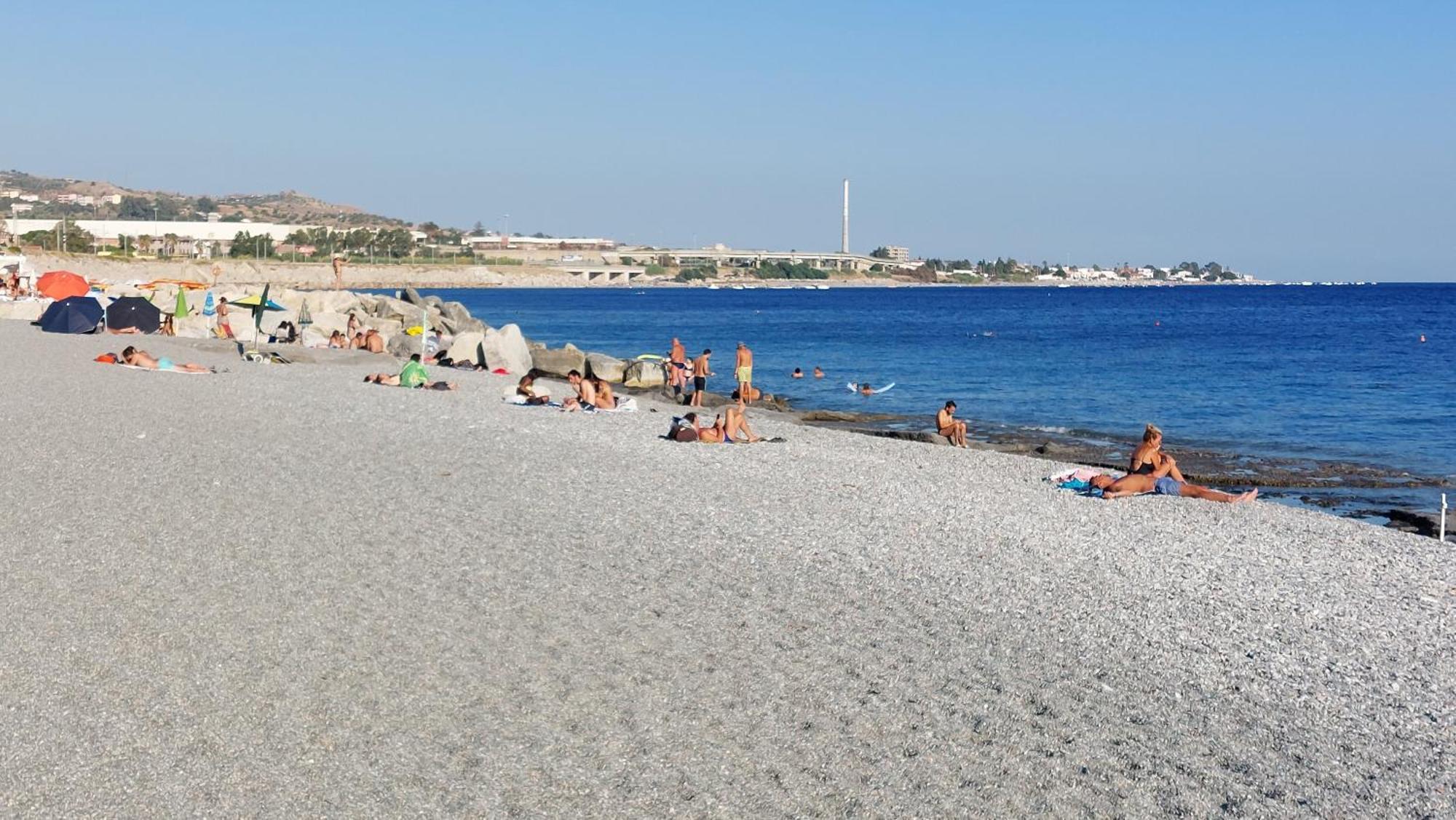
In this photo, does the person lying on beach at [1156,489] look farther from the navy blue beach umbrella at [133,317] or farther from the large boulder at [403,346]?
the navy blue beach umbrella at [133,317]

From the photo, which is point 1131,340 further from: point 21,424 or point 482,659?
Result: point 482,659

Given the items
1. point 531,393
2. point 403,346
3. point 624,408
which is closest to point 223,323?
point 403,346

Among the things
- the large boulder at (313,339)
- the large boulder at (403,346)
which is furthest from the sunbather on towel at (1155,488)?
the large boulder at (313,339)

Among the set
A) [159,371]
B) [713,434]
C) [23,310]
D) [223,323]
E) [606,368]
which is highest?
[23,310]

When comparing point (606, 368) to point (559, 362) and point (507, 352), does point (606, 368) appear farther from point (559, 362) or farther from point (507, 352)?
point (507, 352)

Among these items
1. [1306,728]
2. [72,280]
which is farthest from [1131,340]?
[1306,728]

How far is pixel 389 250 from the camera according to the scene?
157 m

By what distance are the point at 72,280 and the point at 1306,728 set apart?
41.6m

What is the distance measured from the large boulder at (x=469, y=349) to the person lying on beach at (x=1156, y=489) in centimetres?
1881

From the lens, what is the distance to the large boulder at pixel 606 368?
3114cm

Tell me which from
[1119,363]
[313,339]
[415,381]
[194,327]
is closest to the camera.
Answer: [415,381]

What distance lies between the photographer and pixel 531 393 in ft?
72.2

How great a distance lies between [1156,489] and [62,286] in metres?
36.6

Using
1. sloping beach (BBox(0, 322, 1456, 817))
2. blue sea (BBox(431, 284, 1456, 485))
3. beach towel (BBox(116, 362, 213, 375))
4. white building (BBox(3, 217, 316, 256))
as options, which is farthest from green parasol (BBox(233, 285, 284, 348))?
white building (BBox(3, 217, 316, 256))
